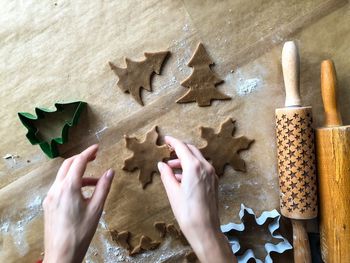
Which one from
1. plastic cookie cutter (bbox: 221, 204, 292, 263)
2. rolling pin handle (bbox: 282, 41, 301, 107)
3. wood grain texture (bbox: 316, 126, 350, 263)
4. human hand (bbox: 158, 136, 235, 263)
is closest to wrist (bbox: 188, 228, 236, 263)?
human hand (bbox: 158, 136, 235, 263)

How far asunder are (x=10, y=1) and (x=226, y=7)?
0.57 m

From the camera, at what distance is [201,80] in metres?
0.98

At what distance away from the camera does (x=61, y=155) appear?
1.00m

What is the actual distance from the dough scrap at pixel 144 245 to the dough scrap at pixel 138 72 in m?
0.37

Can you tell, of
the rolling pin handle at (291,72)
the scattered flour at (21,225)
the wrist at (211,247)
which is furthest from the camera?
the scattered flour at (21,225)

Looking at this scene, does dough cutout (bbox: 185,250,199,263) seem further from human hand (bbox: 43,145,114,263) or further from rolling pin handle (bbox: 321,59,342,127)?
rolling pin handle (bbox: 321,59,342,127)

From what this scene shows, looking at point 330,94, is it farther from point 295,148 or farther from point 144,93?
point 144,93

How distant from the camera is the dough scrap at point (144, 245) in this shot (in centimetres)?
100

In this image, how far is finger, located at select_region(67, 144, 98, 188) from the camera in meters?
0.86

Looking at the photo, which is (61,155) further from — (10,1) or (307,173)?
(307,173)

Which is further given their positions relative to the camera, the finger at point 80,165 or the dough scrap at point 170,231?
the dough scrap at point 170,231

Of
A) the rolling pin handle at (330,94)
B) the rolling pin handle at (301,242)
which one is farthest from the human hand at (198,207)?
the rolling pin handle at (330,94)

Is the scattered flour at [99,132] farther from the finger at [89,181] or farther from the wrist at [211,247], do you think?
the wrist at [211,247]

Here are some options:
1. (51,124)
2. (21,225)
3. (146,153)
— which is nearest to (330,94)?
(146,153)
